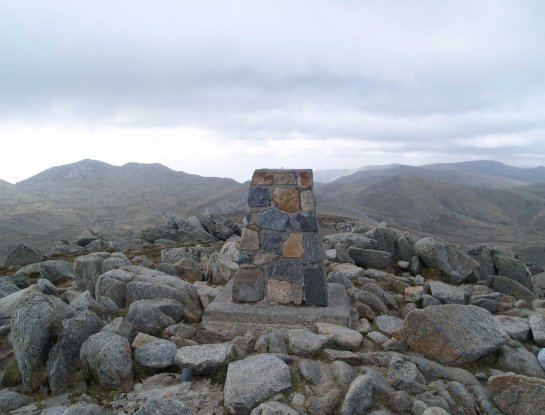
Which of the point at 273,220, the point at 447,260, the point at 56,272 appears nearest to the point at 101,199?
the point at 56,272

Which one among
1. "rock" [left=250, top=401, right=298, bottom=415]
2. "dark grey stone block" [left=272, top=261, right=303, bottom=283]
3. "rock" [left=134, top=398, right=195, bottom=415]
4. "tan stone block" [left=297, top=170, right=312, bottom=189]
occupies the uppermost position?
"tan stone block" [left=297, top=170, right=312, bottom=189]

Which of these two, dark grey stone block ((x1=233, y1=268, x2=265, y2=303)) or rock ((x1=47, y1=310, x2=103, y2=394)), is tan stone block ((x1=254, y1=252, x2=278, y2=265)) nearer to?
dark grey stone block ((x1=233, y1=268, x2=265, y2=303))

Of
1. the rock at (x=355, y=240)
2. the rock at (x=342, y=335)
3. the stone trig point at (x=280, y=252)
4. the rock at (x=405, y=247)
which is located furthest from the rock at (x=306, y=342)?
the rock at (x=355, y=240)

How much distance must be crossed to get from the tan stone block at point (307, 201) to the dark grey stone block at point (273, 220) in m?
0.34

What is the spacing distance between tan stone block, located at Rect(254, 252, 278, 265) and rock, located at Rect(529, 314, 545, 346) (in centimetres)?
455

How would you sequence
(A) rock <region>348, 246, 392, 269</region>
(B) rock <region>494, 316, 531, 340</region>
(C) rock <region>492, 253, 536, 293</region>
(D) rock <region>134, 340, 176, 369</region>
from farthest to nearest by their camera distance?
(C) rock <region>492, 253, 536, 293</region>, (A) rock <region>348, 246, 392, 269</region>, (B) rock <region>494, 316, 531, 340</region>, (D) rock <region>134, 340, 176, 369</region>

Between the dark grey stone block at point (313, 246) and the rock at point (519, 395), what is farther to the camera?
the dark grey stone block at point (313, 246)

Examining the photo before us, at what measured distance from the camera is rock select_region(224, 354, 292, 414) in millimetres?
4723

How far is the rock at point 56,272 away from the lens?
12.4 meters

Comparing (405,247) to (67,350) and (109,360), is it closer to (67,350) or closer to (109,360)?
(109,360)

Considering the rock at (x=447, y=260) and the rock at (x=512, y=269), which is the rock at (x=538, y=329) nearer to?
the rock at (x=447, y=260)

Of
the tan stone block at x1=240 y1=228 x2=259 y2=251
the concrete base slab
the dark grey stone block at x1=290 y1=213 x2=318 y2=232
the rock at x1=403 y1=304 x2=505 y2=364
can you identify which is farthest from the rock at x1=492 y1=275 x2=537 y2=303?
the tan stone block at x1=240 y1=228 x2=259 y2=251

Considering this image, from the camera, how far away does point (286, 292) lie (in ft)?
24.0

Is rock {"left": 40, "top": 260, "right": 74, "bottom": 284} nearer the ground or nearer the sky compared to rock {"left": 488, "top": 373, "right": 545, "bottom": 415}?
nearer the sky
